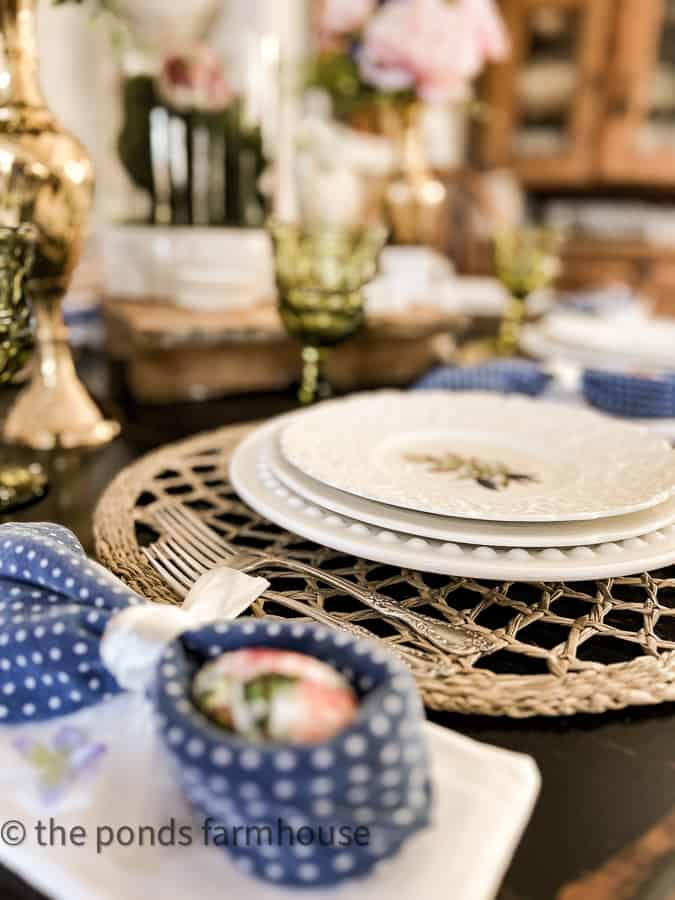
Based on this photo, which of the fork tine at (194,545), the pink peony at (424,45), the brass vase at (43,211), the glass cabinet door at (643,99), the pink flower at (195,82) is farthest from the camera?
the glass cabinet door at (643,99)

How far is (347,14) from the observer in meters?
1.05

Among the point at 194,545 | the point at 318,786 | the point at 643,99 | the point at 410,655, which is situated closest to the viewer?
the point at 318,786

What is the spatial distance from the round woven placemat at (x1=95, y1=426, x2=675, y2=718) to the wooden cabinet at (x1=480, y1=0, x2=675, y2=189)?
2.83 metres

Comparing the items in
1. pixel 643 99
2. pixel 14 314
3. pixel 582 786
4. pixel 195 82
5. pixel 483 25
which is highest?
pixel 643 99

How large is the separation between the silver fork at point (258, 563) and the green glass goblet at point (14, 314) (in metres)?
0.12

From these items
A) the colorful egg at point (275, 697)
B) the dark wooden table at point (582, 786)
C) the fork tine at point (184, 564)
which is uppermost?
the colorful egg at point (275, 697)

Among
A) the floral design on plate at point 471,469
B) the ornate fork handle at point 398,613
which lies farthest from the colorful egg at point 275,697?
the floral design on plate at point 471,469

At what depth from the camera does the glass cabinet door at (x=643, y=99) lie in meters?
2.81

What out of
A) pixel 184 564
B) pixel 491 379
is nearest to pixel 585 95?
pixel 491 379

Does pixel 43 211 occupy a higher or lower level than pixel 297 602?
higher

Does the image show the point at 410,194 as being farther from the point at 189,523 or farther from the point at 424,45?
the point at 189,523

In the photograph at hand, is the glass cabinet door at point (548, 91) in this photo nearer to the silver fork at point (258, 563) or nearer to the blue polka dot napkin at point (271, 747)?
the silver fork at point (258, 563)

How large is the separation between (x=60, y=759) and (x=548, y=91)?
3.23 meters

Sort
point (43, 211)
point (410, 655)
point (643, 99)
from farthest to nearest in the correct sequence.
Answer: point (643, 99) < point (43, 211) < point (410, 655)
